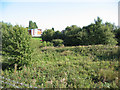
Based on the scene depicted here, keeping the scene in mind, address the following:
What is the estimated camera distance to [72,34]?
1630cm

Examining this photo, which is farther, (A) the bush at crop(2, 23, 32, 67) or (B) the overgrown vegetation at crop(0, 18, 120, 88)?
(A) the bush at crop(2, 23, 32, 67)

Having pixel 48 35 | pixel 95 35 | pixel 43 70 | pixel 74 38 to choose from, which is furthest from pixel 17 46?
pixel 48 35

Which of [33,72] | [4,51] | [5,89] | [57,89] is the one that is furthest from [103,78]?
[4,51]

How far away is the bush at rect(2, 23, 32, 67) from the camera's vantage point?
16.4ft

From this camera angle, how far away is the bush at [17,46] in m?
5.01

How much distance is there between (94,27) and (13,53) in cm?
1173

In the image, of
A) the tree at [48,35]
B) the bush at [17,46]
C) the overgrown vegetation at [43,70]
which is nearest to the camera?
the overgrown vegetation at [43,70]

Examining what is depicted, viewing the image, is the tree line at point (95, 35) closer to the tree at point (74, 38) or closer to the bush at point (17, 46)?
the tree at point (74, 38)

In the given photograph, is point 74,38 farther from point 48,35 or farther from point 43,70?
point 43,70

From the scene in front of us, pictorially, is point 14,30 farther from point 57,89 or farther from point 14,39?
point 57,89

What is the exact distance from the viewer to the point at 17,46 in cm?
502

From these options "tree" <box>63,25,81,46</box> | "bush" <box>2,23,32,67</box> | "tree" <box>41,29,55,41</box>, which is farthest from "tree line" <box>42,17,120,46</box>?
"bush" <box>2,23,32,67</box>

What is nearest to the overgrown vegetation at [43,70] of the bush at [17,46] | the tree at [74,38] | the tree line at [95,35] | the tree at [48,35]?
the bush at [17,46]

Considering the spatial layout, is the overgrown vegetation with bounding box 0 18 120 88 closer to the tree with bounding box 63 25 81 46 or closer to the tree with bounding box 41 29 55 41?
the tree with bounding box 63 25 81 46
